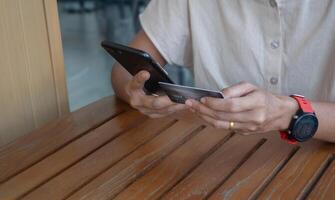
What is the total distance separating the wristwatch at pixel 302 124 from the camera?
0.78 metres

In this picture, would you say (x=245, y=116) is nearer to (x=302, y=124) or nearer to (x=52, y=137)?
(x=302, y=124)

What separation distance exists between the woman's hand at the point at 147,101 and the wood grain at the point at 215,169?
12 centimetres

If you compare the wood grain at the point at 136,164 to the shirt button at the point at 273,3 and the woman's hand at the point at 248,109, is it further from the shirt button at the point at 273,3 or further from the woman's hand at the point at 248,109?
the shirt button at the point at 273,3

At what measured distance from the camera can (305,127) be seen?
79 cm

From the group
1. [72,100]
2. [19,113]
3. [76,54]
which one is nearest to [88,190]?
[19,113]

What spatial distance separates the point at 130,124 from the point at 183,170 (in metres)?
0.23

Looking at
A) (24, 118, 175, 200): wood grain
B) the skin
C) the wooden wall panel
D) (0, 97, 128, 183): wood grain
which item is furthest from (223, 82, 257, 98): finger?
the wooden wall panel

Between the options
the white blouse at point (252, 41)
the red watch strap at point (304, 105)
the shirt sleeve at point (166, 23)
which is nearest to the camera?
the red watch strap at point (304, 105)

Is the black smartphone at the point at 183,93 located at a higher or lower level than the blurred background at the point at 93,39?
higher

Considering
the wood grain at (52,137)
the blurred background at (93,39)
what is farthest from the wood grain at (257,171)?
the blurred background at (93,39)

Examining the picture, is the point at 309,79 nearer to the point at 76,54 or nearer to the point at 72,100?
the point at 72,100

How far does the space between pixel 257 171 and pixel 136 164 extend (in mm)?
209

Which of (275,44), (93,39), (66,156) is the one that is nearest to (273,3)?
(275,44)

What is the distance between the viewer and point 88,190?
74 cm
